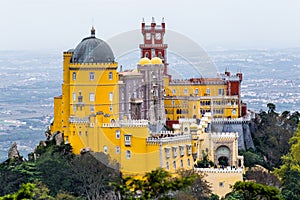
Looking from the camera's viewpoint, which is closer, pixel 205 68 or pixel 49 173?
pixel 49 173

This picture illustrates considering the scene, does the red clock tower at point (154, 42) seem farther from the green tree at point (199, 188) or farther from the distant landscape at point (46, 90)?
the green tree at point (199, 188)

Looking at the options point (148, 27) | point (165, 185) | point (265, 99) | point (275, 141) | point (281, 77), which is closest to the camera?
point (165, 185)

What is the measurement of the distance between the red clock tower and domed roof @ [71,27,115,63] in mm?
10503

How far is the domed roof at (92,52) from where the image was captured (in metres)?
51.5

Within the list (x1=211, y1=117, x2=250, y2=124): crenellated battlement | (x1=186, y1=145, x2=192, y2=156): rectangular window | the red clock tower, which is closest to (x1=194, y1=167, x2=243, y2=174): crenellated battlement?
(x1=186, y1=145, x2=192, y2=156): rectangular window

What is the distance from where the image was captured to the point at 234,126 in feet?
190

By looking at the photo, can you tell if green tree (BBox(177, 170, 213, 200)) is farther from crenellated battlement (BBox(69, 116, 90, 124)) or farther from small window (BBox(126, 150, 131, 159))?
crenellated battlement (BBox(69, 116, 90, 124))

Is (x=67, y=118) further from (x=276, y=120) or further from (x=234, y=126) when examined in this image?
(x=276, y=120)

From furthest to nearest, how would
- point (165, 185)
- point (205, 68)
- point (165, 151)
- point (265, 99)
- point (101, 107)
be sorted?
point (265, 99), point (205, 68), point (101, 107), point (165, 151), point (165, 185)

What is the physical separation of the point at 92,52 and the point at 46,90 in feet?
241

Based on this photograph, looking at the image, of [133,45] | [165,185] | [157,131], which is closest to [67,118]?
[157,131]

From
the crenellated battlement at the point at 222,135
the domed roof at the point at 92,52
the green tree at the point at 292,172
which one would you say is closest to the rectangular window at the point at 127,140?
the domed roof at the point at 92,52

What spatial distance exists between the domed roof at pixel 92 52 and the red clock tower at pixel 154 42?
34.5 feet

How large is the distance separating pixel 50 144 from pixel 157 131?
603 cm
